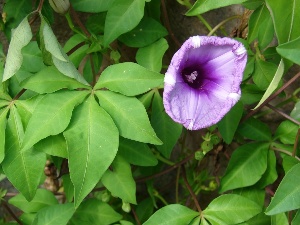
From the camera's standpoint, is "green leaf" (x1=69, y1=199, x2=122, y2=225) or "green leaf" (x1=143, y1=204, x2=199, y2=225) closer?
"green leaf" (x1=143, y1=204, x2=199, y2=225)

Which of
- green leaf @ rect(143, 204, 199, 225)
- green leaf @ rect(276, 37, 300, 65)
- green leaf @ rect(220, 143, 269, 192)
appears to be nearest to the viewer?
green leaf @ rect(276, 37, 300, 65)

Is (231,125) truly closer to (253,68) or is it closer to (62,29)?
(253,68)

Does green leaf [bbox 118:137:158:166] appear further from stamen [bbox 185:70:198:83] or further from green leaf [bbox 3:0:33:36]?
green leaf [bbox 3:0:33:36]

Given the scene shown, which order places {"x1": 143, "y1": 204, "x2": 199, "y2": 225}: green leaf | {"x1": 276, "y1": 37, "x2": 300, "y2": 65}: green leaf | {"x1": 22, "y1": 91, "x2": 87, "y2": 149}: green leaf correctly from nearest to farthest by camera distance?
{"x1": 276, "y1": 37, "x2": 300, "y2": 65}: green leaf
{"x1": 22, "y1": 91, "x2": 87, "y2": 149}: green leaf
{"x1": 143, "y1": 204, "x2": 199, "y2": 225}: green leaf

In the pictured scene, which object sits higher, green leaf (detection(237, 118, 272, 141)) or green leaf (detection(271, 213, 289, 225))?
green leaf (detection(237, 118, 272, 141))

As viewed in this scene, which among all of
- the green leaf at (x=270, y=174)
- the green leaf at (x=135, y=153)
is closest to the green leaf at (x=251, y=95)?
the green leaf at (x=270, y=174)

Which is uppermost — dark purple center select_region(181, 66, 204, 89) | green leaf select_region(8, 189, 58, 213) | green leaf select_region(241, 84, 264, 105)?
dark purple center select_region(181, 66, 204, 89)

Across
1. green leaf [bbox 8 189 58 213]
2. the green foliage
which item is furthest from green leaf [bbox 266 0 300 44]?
green leaf [bbox 8 189 58 213]
